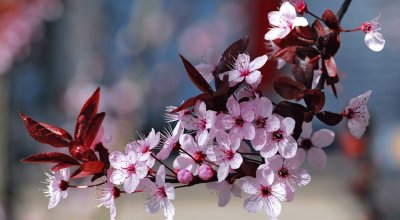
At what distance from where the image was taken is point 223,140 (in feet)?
2.84

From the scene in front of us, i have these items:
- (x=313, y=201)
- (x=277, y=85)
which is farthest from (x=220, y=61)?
(x=313, y=201)

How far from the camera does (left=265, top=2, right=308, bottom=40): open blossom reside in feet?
3.08

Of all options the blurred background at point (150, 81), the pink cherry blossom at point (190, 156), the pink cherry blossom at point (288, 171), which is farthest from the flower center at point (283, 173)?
the blurred background at point (150, 81)

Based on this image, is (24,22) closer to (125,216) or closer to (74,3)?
(125,216)

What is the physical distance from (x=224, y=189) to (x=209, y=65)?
0.55 feet

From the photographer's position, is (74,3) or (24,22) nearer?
(24,22)

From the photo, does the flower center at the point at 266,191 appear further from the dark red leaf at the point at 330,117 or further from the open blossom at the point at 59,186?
the open blossom at the point at 59,186

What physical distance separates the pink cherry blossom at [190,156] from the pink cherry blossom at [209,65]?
0.09 meters

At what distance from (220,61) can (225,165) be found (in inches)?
6.2

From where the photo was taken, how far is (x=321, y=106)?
35.3 inches

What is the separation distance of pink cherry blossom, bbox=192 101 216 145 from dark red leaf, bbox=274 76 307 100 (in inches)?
4.2

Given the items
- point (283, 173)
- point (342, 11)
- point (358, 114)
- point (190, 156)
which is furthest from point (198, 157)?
point (342, 11)

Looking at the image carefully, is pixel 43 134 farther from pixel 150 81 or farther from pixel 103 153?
pixel 150 81

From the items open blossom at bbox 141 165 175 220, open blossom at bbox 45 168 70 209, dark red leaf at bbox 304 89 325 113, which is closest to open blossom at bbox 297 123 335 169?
dark red leaf at bbox 304 89 325 113
